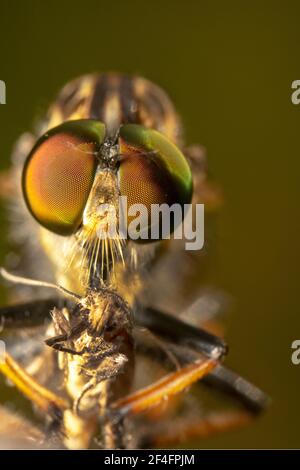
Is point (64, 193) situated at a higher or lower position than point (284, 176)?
lower

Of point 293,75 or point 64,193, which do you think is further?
point 293,75

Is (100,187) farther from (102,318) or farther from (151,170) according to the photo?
(102,318)

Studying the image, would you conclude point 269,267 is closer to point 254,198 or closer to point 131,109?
point 254,198

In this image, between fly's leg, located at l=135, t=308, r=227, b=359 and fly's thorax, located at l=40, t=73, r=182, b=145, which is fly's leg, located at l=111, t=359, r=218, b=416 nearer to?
fly's leg, located at l=135, t=308, r=227, b=359

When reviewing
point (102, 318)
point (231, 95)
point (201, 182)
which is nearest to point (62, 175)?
point (102, 318)

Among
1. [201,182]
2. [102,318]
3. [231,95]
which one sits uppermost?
[231,95]

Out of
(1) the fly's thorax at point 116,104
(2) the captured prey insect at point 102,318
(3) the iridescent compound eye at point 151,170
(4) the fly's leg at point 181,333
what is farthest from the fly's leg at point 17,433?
(1) the fly's thorax at point 116,104

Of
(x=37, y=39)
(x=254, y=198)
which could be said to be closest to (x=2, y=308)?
(x=254, y=198)

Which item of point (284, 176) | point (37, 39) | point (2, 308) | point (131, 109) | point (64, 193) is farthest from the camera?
point (37, 39)
